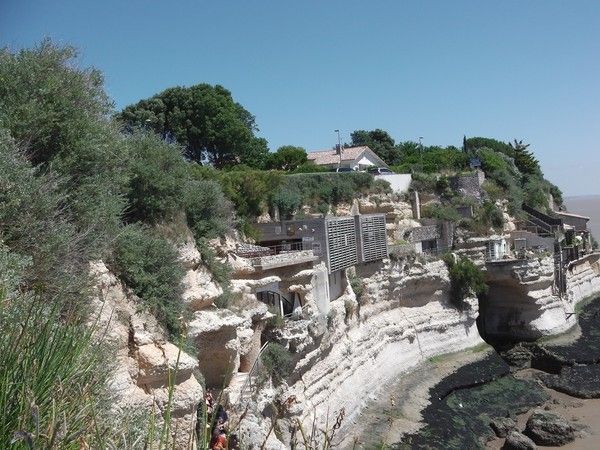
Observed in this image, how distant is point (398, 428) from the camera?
18.6m

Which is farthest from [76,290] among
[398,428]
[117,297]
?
[398,428]

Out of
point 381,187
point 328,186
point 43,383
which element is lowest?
point 43,383

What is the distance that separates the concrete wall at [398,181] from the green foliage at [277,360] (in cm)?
2041

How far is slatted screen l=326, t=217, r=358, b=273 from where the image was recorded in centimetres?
2228

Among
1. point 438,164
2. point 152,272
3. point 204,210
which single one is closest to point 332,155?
point 438,164

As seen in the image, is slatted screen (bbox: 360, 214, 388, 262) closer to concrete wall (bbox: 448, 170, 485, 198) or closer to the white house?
concrete wall (bbox: 448, 170, 485, 198)

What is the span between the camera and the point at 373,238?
25812 millimetres

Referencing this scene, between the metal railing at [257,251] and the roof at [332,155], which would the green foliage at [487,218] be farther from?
the metal railing at [257,251]

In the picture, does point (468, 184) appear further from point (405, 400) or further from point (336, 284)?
point (405, 400)

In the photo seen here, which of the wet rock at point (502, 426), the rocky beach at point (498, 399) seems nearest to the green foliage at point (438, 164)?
the rocky beach at point (498, 399)

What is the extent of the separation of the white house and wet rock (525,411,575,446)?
83.8ft

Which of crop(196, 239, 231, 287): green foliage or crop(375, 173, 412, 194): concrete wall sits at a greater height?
crop(375, 173, 412, 194): concrete wall

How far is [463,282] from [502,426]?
11282 millimetres

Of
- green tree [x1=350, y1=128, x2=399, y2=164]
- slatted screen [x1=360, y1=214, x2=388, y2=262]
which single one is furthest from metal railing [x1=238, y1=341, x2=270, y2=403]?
green tree [x1=350, y1=128, x2=399, y2=164]
